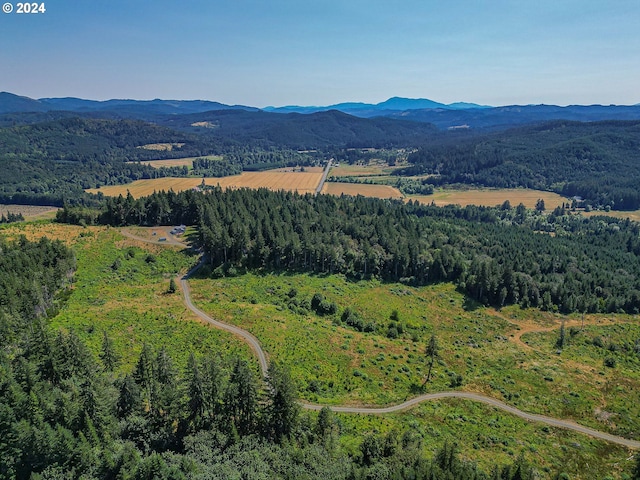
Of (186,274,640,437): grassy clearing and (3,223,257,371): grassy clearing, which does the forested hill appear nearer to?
(186,274,640,437): grassy clearing

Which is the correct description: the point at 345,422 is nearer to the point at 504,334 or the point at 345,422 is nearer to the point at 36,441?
the point at 36,441

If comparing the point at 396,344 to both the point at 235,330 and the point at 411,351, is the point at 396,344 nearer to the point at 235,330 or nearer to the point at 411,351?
the point at 411,351

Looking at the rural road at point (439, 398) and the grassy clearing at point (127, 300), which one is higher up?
the grassy clearing at point (127, 300)

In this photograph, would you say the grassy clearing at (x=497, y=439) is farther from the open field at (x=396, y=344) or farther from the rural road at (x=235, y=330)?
the rural road at (x=235, y=330)

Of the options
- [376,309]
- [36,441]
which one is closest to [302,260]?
[376,309]

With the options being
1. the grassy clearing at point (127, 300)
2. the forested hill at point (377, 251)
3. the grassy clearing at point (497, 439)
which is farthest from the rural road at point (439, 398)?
the forested hill at point (377, 251)

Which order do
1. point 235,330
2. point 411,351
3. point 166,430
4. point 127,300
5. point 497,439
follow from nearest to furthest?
1. point 166,430
2. point 497,439
3. point 235,330
4. point 411,351
5. point 127,300

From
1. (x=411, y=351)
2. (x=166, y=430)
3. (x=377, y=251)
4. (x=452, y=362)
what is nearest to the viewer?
(x=166, y=430)

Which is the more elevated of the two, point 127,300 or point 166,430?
point 127,300

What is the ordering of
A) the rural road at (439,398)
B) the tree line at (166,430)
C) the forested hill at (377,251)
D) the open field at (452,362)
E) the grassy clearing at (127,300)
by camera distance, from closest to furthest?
the tree line at (166,430) < the open field at (452,362) < the rural road at (439,398) < the grassy clearing at (127,300) < the forested hill at (377,251)

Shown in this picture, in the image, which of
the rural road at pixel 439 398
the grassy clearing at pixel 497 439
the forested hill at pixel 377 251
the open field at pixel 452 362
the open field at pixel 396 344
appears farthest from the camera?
the forested hill at pixel 377 251

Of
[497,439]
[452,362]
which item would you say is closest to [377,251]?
[452,362]
